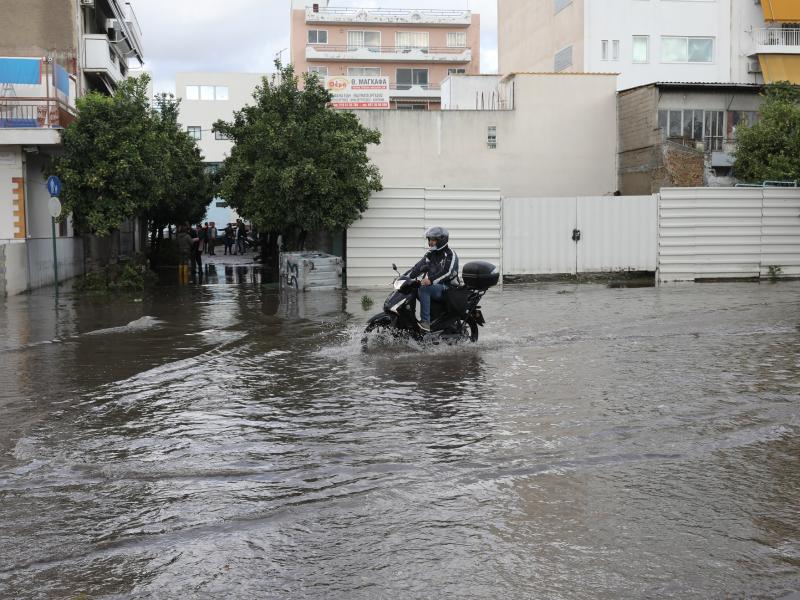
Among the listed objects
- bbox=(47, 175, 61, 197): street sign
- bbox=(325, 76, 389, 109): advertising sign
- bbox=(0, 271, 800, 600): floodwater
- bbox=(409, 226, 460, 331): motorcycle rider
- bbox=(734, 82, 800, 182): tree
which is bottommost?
bbox=(0, 271, 800, 600): floodwater

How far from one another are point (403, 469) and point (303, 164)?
54.7ft

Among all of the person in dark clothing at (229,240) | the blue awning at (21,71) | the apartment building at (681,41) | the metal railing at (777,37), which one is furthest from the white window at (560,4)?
the blue awning at (21,71)

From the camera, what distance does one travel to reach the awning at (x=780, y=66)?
48.5 m

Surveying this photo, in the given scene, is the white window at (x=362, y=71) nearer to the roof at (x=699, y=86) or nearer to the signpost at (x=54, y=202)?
the roof at (x=699, y=86)

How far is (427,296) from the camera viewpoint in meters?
12.0

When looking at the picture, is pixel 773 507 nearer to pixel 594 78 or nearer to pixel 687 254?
pixel 687 254

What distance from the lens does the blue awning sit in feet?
80.1

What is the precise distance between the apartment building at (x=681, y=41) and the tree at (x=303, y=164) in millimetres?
27927

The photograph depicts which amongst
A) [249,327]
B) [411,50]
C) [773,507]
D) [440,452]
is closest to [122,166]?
[249,327]

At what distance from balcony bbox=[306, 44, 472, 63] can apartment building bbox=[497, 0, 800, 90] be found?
79.7ft

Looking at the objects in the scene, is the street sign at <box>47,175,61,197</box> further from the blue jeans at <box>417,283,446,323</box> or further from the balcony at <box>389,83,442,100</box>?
the balcony at <box>389,83,442,100</box>

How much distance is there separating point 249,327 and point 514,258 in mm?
10412

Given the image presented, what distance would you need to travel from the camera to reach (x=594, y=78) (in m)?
35.5

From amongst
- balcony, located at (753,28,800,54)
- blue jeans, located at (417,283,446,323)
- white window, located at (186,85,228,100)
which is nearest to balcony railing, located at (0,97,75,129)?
blue jeans, located at (417,283,446,323)
